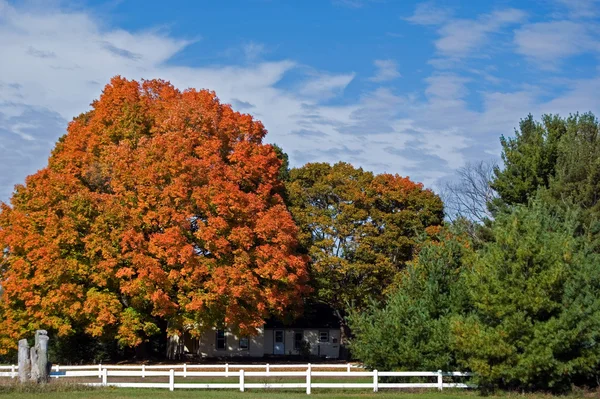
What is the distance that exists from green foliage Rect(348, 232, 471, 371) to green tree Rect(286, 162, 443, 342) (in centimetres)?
1953

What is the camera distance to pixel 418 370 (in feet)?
98.6

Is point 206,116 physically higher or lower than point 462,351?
higher

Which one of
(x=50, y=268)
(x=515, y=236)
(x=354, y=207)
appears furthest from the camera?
(x=354, y=207)

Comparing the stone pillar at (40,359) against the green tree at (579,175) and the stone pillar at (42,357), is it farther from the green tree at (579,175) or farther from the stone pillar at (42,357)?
the green tree at (579,175)

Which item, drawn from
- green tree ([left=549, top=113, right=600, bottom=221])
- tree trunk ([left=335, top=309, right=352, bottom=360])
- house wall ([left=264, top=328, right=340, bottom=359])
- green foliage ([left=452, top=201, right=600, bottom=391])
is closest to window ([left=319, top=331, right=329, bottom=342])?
house wall ([left=264, top=328, right=340, bottom=359])

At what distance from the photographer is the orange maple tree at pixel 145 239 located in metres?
39.4

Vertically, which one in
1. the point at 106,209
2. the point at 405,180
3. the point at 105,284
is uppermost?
the point at 405,180

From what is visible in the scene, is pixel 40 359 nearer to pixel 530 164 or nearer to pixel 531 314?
pixel 531 314

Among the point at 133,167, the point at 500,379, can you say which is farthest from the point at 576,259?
the point at 133,167

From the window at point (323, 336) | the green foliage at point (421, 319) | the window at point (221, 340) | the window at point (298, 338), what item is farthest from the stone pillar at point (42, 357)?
the window at point (323, 336)

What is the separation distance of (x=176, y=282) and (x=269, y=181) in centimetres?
877

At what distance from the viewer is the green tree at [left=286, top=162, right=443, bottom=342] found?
5178cm

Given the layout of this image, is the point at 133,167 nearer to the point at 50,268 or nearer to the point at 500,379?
the point at 50,268

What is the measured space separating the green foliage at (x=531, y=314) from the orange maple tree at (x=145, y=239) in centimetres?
1519
